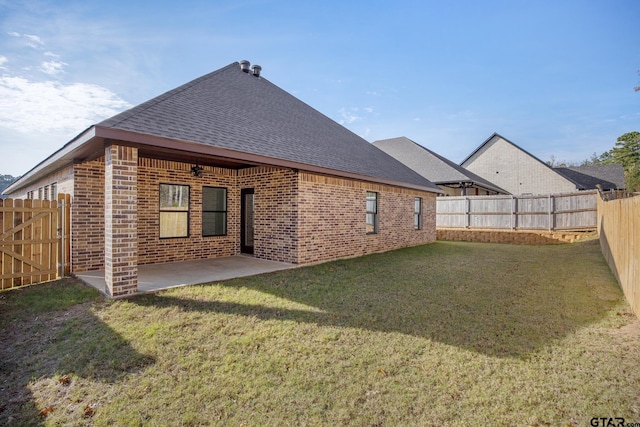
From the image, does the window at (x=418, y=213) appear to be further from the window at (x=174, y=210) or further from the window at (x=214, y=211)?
the window at (x=174, y=210)

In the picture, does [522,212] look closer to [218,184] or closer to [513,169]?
[513,169]

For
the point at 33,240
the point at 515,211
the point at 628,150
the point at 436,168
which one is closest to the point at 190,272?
A: the point at 33,240

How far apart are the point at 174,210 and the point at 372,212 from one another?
267 inches

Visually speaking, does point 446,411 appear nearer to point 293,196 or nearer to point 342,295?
point 342,295

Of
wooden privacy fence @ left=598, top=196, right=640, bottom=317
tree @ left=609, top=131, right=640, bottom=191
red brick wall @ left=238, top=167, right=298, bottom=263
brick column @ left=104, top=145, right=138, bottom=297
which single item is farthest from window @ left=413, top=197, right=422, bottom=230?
tree @ left=609, top=131, right=640, bottom=191

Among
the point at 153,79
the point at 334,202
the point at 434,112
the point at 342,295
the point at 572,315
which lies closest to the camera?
the point at 572,315

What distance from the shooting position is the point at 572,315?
16.1 ft

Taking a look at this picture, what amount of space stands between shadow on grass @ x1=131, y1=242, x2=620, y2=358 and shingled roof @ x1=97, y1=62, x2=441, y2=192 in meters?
3.05

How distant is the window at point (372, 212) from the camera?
11469 millimetres

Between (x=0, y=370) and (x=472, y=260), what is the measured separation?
35.7 feet

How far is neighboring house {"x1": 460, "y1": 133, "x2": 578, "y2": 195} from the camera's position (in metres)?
26.3

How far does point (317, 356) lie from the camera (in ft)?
11.6

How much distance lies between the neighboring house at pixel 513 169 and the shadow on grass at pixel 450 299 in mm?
20809

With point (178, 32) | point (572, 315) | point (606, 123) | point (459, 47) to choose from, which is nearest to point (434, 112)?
point (459, 47)
